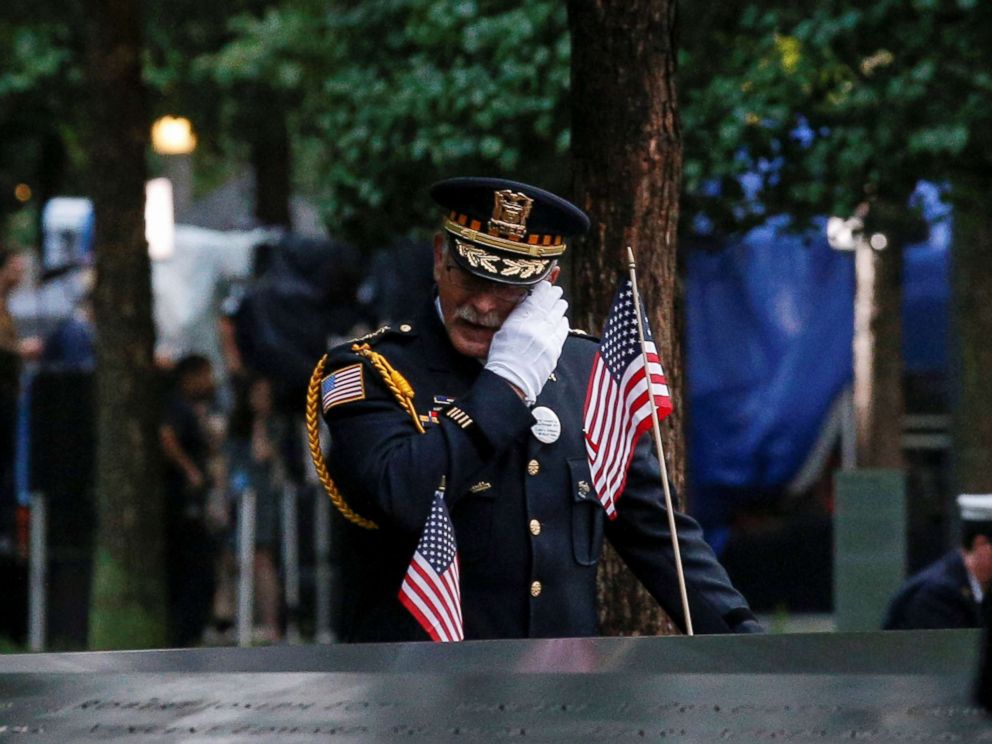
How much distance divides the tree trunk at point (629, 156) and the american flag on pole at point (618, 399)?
0.96 metres

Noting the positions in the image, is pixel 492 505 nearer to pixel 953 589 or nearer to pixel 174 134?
pixel 953 589

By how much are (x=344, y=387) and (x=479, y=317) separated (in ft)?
0.99

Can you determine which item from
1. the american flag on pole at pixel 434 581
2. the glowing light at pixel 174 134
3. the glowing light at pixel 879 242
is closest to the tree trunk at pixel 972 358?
the glowing light at pixel 879 242

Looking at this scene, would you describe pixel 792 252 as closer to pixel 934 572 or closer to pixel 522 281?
pixel 934 572

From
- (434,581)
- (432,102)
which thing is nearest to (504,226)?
(434,581)

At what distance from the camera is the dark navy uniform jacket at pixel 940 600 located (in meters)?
8.18

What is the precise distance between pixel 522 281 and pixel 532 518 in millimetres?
479

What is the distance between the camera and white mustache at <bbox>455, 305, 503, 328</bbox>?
4.19 metres

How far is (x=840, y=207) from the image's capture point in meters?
10.4

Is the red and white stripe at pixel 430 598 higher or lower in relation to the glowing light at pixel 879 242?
lower

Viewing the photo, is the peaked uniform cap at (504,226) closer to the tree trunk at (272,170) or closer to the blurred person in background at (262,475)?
the blurred person in background at (262,475)

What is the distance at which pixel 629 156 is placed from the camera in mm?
5457

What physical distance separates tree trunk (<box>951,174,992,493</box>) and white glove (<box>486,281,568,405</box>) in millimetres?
7503

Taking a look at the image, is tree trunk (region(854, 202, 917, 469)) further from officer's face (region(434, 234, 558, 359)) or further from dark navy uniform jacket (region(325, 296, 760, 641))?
officer's face (region(434, 234, 558, 359))
